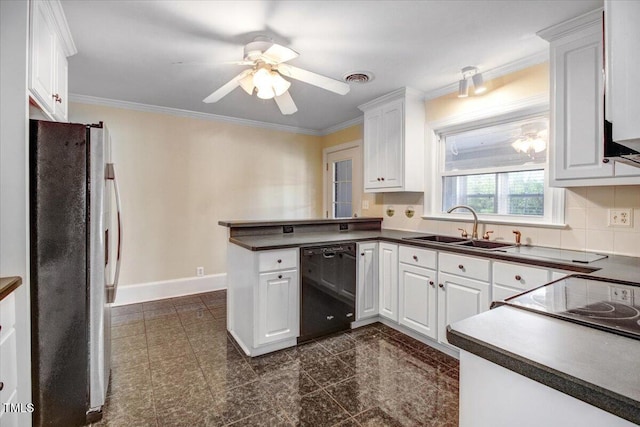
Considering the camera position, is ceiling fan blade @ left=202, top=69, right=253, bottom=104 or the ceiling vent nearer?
ceiling fan blade @ left=202, top=69, right=253, bottom=104

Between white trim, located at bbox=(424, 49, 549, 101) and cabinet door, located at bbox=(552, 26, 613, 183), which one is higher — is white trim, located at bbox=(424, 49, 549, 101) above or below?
above

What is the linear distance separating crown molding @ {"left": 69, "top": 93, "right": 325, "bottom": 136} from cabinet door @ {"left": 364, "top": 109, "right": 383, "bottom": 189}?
152 cm

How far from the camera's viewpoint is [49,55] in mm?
1917

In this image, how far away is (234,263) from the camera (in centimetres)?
272

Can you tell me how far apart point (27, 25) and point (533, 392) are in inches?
98.4

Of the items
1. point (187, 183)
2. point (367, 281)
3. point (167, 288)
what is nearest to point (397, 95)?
point (367, 281)

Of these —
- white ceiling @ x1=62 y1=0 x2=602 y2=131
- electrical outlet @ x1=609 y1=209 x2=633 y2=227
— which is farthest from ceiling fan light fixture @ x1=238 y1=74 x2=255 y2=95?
electrical outlet @ x1=609 y1=209 x2=633 y2=227

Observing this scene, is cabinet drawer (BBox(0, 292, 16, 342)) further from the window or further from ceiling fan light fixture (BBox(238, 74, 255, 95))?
the window

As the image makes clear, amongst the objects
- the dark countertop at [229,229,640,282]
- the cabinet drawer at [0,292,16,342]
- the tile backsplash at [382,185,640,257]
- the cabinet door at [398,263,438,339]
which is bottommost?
the cabinet door at [398,263,438,339]

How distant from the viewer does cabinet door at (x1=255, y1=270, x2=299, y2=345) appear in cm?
241

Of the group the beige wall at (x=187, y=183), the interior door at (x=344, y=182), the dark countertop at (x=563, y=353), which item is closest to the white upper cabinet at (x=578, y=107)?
the dark countertop at (x=563, y=353)

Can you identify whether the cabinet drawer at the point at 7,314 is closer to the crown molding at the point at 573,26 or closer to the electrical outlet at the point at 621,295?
the electrical outlet at the point at 621,295

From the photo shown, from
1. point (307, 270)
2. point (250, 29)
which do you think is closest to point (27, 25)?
point (250, 29)

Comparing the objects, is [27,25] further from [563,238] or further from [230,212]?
[563,238]
